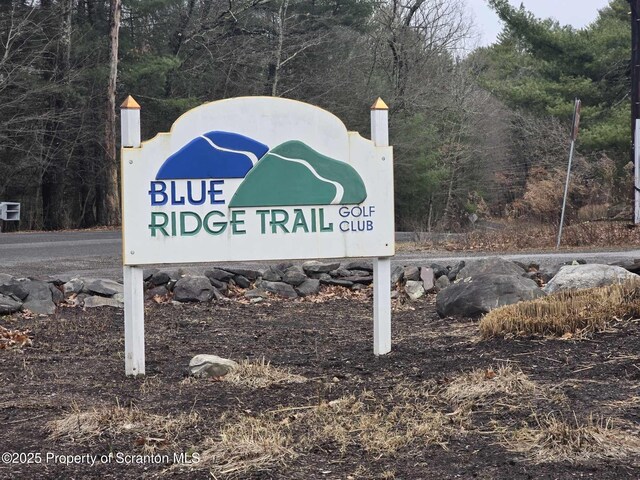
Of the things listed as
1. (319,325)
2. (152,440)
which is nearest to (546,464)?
(152,440)

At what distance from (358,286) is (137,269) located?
5379mm

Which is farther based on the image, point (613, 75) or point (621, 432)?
point (613, 75)

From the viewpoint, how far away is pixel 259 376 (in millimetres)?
5613

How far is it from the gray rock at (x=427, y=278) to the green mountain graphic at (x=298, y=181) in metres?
4.49

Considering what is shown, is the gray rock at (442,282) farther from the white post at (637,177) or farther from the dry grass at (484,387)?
the white post at (637,177)

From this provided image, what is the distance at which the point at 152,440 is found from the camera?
14.0ft

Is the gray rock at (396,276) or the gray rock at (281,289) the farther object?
the gray rock at (396,276)

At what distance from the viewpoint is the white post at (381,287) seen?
649 cm

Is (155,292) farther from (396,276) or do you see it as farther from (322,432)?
(322,432)

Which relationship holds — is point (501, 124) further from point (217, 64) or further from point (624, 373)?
point (624, 373)

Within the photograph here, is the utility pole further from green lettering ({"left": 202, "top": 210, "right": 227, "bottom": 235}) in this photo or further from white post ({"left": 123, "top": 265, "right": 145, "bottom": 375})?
white post ({"left": 123, "top": 265, "right": 145, "bottom": 375})

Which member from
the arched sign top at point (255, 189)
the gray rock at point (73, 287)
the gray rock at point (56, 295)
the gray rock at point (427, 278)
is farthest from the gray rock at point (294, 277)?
the arched sign top at point (255, 189)

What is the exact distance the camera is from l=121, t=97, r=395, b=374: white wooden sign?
611cm

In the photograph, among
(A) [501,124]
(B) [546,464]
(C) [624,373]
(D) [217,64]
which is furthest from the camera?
(A) [501,124]
